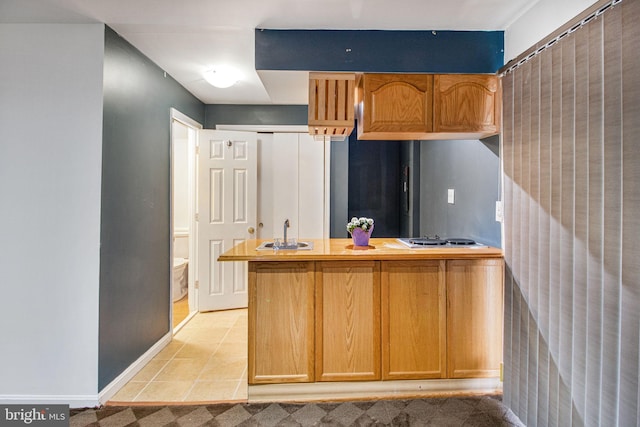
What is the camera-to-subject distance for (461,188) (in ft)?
8.88

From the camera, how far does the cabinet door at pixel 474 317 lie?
214cm

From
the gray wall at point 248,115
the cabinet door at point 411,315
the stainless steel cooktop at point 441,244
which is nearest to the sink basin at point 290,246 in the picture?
the cabinet door at point 411,315

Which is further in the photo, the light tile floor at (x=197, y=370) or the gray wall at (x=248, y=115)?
the gray wall at (x=248, y=115)

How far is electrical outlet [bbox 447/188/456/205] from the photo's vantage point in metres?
2.83

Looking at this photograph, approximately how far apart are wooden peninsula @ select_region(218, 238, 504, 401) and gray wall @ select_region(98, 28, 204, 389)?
82 centimetres

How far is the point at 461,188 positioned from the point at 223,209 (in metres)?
2.41

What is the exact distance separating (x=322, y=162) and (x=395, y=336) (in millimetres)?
2228

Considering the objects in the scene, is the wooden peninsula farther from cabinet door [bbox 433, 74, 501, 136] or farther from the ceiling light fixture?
the ceiling light fixture

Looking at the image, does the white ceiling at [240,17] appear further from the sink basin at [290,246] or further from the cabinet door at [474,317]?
the cabinet door at [474,317]

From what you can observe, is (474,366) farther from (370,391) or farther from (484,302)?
(370,391)

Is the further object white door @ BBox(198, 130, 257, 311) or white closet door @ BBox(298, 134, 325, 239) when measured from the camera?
white closet door @ BBox(298, 134, 325, 239)

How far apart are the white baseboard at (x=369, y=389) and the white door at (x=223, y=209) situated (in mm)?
1810

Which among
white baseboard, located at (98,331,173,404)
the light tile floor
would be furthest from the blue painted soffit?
white baseboard, located at (98,331,173,404)

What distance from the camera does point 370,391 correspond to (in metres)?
2.13
